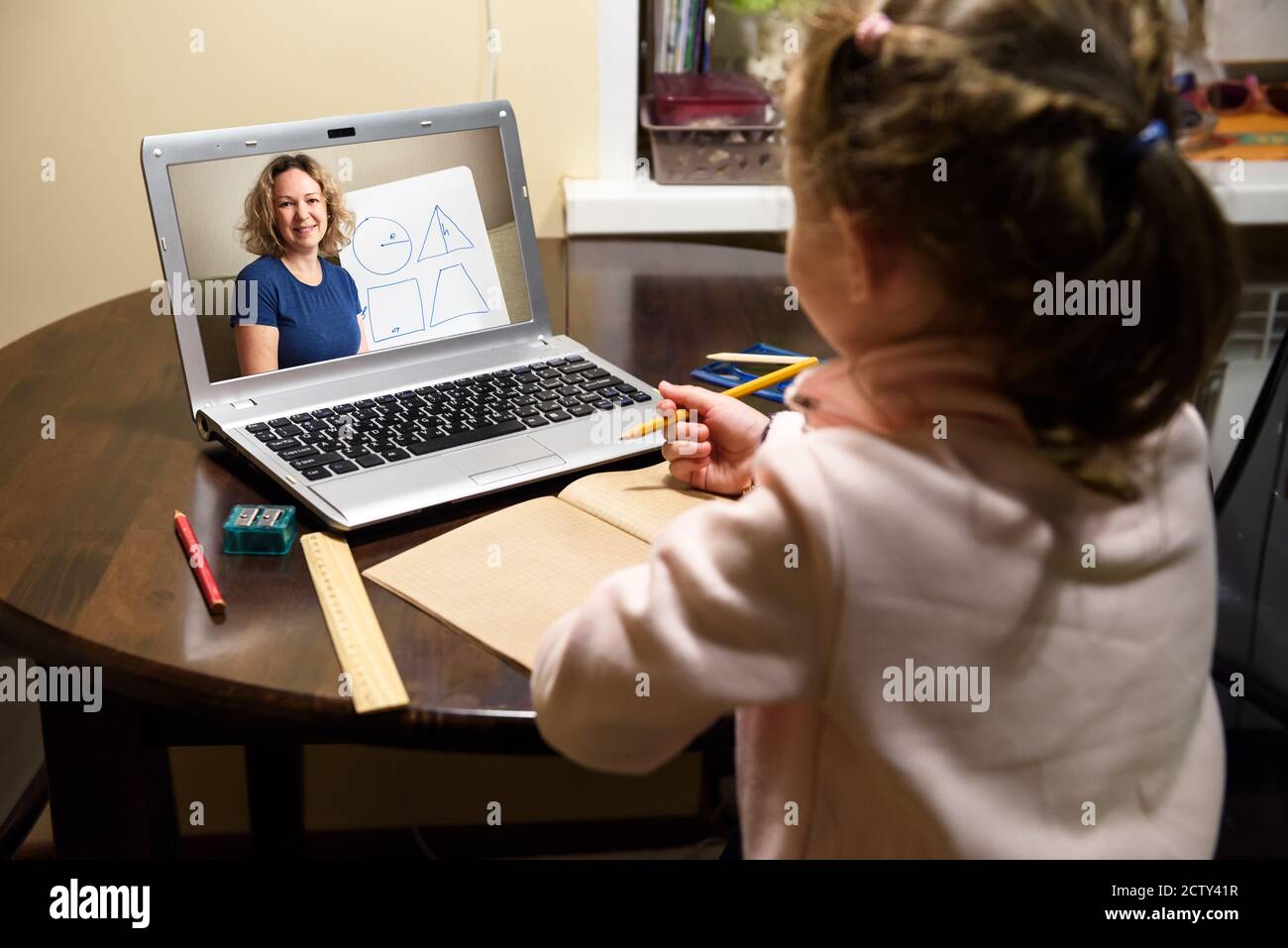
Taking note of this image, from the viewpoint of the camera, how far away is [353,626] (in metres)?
0.78

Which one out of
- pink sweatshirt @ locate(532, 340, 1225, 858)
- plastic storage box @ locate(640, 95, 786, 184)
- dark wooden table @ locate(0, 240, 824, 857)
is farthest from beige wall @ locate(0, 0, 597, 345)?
pink sweatshirt @ locate(532, 340, 1225, 858)

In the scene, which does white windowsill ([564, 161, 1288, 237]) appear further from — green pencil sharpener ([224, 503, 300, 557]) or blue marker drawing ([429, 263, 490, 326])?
green pencil sharpener ([224, 503, 300, 557])

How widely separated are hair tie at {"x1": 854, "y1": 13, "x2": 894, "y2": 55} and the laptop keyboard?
0.56 metres

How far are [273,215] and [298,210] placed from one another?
0.03 m

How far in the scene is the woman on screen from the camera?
107 cm

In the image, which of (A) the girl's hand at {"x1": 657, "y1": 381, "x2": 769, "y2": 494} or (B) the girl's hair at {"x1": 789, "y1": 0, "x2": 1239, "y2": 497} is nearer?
(B) the girl's hair at {"x1": 789, "y1": 0, "x2": 1239, "y2": 497}

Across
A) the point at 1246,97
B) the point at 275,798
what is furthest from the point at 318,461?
the point at 1246,97

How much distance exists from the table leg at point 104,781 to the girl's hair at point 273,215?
44cm

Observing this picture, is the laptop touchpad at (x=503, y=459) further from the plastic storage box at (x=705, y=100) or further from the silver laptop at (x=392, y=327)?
the plastic storage box at (x=705, y=100)

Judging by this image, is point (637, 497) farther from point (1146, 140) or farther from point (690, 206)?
point (690, 206)

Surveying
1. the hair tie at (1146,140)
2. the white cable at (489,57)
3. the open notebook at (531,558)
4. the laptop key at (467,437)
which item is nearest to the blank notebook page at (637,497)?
the open notebook at (531,558)

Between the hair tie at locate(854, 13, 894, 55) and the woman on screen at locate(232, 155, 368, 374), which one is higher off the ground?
the hair tie at locate(854, 13, 894, 55)

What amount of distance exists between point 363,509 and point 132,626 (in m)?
0.19

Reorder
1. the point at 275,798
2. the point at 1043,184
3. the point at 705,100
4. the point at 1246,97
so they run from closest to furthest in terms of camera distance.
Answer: the point at 1043,184, the point at 275,798, the point at 705,100, the point at 1246,97
